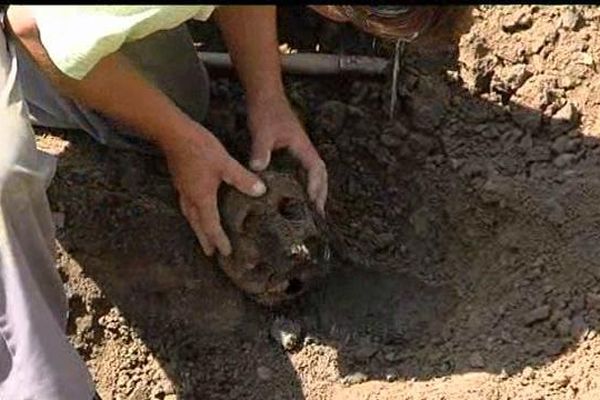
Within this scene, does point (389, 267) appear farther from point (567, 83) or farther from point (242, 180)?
point (567, 83)

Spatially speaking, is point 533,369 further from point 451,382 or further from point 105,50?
point 105,50

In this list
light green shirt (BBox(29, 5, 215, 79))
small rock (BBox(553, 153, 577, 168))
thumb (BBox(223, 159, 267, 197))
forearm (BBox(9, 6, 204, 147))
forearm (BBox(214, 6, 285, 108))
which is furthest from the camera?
small rock (BBox(553, 153, 577, 168))

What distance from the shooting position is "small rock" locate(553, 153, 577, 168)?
2635 mm

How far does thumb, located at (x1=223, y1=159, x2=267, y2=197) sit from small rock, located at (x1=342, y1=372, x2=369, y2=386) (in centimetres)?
36

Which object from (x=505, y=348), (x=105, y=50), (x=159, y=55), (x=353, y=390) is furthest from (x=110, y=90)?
(x=505, y=348)

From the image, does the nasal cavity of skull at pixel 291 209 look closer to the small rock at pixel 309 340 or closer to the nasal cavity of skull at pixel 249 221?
the nasal cavity of skull at pixel 249 221

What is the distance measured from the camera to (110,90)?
2240 mm

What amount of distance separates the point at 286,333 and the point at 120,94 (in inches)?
20.8

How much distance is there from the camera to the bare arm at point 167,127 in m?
2.22

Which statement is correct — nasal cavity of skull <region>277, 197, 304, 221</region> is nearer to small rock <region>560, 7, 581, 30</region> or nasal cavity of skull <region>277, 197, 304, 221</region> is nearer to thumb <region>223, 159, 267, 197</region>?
thumb <region>223, 159, 267, 197</region>

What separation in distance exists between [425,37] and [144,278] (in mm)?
685

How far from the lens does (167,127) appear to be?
7.63 ft

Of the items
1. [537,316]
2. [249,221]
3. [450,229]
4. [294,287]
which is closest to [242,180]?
[249,221]

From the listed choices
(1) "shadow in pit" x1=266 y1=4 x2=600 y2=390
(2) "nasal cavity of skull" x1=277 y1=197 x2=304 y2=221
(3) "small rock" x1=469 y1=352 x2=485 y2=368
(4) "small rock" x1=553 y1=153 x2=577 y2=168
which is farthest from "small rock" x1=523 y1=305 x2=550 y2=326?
(2) "nasal cavity of skull" x1=277 y1=197 x2=304 y2=221
